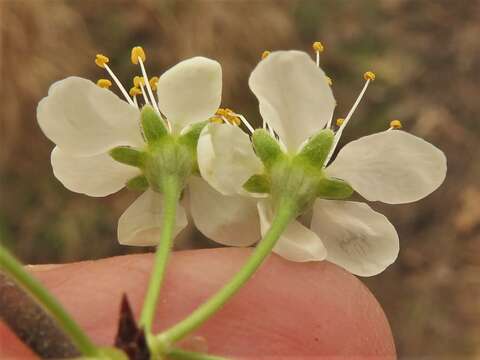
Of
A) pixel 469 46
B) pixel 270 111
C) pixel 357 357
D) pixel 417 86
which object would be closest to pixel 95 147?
pixel 270 111

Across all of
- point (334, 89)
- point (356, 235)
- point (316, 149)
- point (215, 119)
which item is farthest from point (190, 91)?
point (334, 89)

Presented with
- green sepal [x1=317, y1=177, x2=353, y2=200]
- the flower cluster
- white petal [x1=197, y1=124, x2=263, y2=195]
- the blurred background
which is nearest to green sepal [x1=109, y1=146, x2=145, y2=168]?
the flower cluster

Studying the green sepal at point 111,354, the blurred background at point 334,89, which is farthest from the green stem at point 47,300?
the blurred background at point 334,89

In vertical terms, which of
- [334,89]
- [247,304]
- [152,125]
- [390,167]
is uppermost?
[152,125]

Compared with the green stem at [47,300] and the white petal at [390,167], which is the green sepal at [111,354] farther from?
the white petal at [390,167]

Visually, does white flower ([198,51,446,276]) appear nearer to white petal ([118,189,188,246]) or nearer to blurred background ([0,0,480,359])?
white petal ([118,189,188,246])

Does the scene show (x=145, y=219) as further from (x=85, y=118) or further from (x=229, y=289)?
(x=229, y=289)
